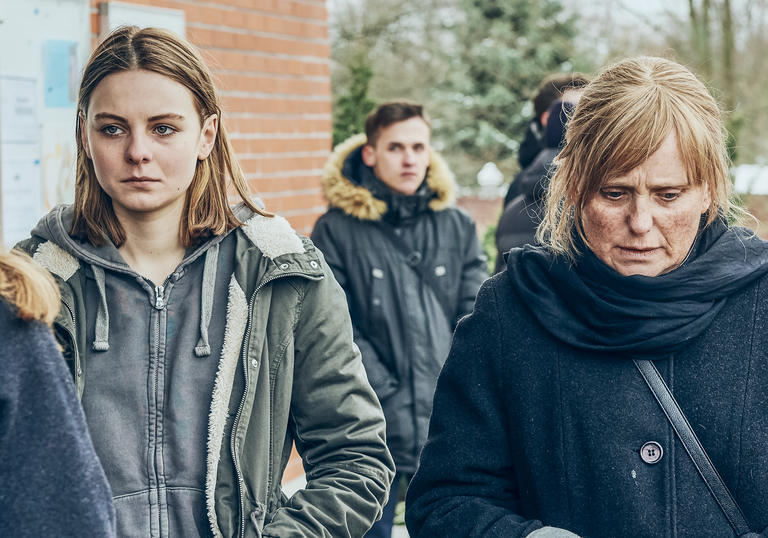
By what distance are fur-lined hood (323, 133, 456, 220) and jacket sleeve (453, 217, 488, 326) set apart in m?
0.22

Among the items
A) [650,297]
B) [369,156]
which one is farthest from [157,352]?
[369,156]

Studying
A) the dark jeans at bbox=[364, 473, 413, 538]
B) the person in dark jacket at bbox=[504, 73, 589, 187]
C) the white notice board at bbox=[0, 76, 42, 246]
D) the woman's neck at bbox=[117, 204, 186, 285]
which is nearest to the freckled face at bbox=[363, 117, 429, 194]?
the person in dark jacket at bbox=[504, 73, 589, 187]

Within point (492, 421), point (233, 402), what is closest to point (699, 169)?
point (492, 421)

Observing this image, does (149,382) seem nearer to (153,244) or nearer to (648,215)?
(153,244)

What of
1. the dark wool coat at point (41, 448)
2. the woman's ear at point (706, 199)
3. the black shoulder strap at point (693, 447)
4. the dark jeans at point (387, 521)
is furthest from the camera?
the dark jeans at point (387, 521)

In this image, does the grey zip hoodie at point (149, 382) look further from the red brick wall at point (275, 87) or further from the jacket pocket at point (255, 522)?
the red brick wall at point (275, 87)

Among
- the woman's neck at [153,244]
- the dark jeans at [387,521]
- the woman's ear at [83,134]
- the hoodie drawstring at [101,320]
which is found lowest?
the dark jeans at [387,521]

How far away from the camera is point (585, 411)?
2164 mm

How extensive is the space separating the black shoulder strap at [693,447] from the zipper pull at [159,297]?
1.05 m

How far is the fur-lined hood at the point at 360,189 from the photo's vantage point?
17.0 ft

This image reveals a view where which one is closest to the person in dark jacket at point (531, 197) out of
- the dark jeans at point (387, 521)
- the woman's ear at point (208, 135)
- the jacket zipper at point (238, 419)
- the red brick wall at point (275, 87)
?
the dark jeans at point (387, 521)

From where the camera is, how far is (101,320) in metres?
2.30

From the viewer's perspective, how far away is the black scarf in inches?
82.7

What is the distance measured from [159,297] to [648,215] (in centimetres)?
109
